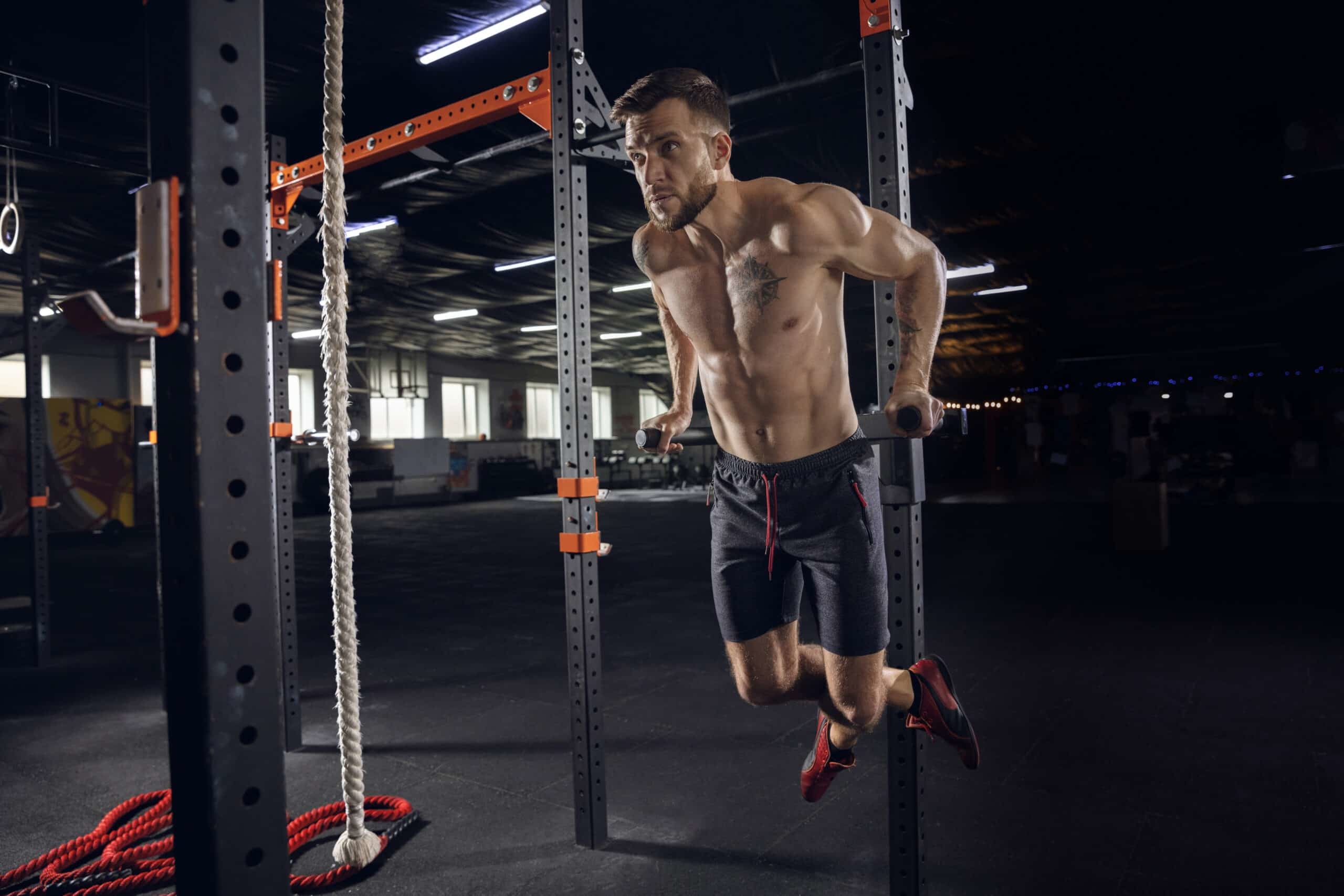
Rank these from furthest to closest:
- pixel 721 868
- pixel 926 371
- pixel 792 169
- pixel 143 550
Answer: pixel 143 550, pixel 792 169, pixel 721 868, pixel 926 371

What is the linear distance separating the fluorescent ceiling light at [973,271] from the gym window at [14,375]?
12.5m

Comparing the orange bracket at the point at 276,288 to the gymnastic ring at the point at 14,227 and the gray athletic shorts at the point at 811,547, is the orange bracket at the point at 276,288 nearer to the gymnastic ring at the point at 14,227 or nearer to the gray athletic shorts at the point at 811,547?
the gray athletic shorts at the point at 811,547

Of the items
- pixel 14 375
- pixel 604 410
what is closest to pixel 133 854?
pixel 14 375

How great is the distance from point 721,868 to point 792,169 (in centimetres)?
489

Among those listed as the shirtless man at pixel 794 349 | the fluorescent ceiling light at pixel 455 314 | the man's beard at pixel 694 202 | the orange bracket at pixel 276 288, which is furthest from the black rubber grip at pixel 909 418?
the fluorescent ceiling light at pixel 455 314

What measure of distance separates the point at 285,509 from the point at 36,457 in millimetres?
2523

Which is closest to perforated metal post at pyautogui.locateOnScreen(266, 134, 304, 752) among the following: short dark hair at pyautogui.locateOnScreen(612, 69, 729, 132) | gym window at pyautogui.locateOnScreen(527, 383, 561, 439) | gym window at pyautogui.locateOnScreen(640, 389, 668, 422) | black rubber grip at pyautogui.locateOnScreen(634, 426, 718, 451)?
black rubber grip at pyautogui.locateOnScreen(634, 426, 718, 451)

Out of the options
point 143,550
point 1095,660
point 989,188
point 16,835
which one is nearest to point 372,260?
point 143,550

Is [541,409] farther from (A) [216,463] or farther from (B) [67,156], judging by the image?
(A) [216,463]

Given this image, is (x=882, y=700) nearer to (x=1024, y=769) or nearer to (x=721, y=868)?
(x=721, y=868)

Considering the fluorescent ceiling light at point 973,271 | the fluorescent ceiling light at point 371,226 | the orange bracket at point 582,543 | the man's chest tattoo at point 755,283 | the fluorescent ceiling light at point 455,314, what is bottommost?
the orange bracket at point 582,543

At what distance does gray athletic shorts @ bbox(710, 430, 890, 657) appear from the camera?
1740 millimetres

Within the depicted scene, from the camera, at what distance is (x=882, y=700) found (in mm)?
1773

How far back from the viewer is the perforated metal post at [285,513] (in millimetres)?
3023
